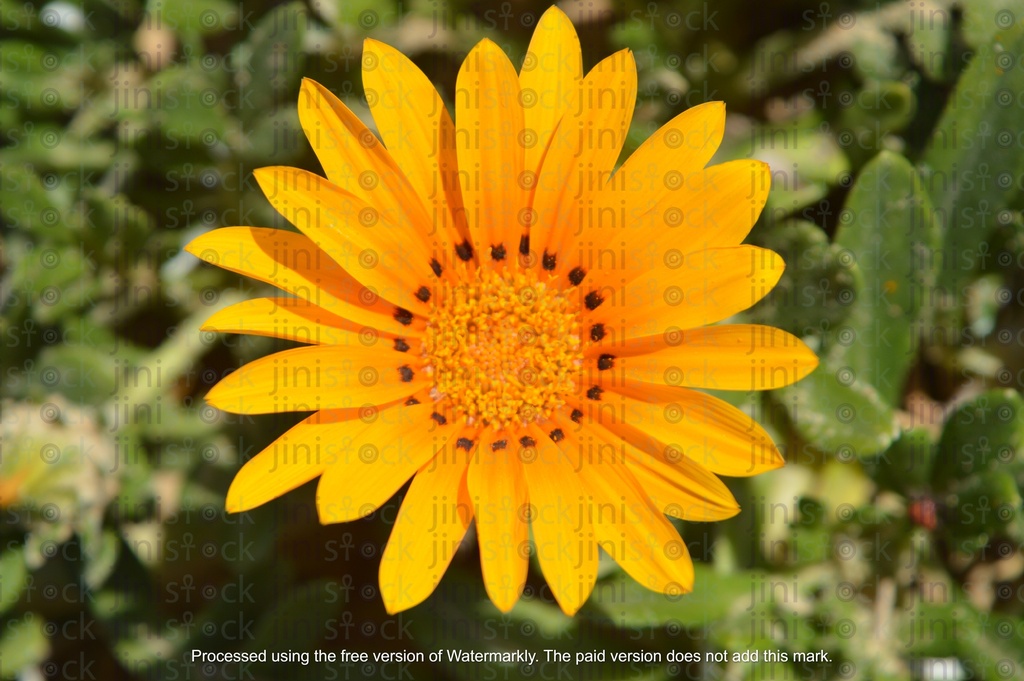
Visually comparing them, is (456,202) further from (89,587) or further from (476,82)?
(89,587)

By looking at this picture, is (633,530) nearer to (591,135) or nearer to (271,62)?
(591,135)

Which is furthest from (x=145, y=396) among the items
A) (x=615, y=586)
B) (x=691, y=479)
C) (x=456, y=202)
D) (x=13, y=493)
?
(x=691, y=479)

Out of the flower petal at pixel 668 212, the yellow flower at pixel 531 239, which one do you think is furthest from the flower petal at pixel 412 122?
the flower petal at pixel 668 212

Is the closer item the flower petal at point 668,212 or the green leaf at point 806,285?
the flower petal at point 668,212

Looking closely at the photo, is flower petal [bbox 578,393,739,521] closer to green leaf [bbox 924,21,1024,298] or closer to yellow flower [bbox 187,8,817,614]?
yellow flower [bbox 187,8,817,614]

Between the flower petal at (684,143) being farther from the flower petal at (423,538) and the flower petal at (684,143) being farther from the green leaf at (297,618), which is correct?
the green leaf at (297,618)

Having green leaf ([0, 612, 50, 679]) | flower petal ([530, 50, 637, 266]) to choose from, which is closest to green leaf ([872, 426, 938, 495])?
flower petal ([530, 50, 637, 266])

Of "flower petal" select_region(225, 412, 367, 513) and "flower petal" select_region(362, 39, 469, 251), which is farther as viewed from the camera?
"flower petal" select_region(362, 39, 469, 251)

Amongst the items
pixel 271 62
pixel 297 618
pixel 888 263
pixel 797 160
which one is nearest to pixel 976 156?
pixel 888 263
